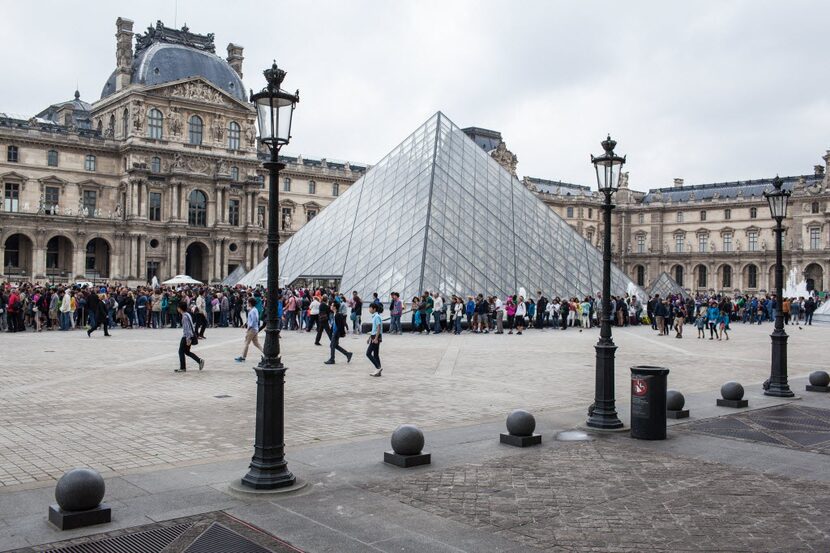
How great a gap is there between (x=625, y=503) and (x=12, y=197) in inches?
2204

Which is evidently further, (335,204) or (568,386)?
(335,204)

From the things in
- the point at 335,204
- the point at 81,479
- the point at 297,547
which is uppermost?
the point at 335,204

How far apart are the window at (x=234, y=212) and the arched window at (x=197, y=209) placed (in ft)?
7.40

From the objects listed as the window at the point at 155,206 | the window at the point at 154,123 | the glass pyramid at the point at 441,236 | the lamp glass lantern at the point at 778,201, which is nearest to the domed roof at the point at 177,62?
the window at the point at 154,123

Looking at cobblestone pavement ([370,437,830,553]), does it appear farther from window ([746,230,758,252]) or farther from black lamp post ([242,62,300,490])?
window ([746,230,758,252])

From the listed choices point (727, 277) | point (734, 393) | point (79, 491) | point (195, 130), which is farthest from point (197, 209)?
point (79, 491)

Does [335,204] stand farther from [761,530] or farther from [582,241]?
[761,530]

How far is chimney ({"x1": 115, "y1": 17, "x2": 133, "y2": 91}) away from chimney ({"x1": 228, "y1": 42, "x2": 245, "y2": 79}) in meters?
9.58

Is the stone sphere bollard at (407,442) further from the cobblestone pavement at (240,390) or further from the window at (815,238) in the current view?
the window at (815,238)

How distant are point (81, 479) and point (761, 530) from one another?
172 inches

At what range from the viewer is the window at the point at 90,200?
5594 cm

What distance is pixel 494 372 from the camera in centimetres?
1352

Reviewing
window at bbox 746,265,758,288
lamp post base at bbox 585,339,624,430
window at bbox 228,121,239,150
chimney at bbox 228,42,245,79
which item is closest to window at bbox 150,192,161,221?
window at bbox 228,121,239,150

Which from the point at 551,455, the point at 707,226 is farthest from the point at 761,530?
the point at 707,226
